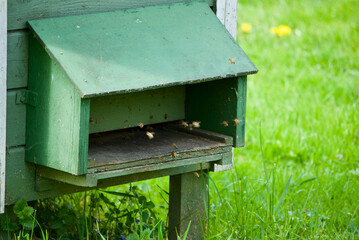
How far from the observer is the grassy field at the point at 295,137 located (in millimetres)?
3008

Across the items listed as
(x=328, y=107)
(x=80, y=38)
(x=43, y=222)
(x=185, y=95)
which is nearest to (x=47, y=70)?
(x=80, y=38)

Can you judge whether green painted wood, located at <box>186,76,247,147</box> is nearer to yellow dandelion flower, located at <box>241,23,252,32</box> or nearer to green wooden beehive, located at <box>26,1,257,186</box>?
green wooden beehive, located at <box>26,1,257,186</box>

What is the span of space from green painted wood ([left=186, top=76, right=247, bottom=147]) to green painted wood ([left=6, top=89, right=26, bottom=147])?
0.74 m

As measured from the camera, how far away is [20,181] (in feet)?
7.54

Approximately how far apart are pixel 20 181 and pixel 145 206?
635 mm

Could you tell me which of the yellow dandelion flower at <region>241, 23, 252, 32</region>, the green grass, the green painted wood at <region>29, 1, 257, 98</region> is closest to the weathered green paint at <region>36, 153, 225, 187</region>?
the green painted wood at <region>29, 1, 257, 98</region>

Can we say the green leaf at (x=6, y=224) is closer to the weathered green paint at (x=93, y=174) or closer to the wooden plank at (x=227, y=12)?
the weathered green paint at (x=93, y=174)

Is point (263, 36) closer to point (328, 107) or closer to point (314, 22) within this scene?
point (314, 22)

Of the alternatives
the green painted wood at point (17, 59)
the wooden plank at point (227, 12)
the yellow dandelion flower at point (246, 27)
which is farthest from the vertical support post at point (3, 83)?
the yellow dandelion flower at point (246, 27)

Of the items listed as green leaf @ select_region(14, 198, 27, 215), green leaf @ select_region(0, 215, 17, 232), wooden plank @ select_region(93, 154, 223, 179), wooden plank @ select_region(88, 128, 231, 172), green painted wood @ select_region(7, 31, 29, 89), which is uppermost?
green painted wood @ select_region(7, 31, 29, 89)

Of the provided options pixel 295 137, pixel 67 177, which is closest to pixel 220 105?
pixel 67 177

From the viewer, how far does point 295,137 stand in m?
4.32

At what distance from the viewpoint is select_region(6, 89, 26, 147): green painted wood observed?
220 centimetres

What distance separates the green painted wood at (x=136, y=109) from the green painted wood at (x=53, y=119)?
23 cm
